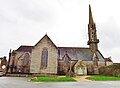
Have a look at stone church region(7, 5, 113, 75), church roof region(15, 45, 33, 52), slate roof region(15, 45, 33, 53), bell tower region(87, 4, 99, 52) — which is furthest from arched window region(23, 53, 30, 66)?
bell tower region(87, 4, 99, 52)

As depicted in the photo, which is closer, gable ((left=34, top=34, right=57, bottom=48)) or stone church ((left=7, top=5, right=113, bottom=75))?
stone church ((left=7, top=5, right=113, bottom=75))

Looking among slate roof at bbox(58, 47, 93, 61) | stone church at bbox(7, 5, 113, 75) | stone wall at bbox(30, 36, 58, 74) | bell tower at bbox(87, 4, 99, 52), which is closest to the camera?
stone wall at bbox(30, 36, 58, 74)

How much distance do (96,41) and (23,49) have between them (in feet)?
79.3

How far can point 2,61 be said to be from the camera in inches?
3132

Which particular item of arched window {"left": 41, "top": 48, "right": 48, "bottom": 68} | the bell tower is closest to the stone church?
arched window {"left": 41, "top": 48, "right": 48, "bottom": 68}

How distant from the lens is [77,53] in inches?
2082

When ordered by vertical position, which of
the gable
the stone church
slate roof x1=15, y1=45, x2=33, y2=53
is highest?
the gable

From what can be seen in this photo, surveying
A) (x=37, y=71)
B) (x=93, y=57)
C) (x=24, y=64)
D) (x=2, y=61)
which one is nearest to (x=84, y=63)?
(x=93, y=57)

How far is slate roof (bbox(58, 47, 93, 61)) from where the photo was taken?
168 feet

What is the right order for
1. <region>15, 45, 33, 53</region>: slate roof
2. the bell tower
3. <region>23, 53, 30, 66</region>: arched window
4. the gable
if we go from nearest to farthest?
the gable, <region>23, 53, 30, 66</region>: arched window, <region>15, 45, 33, 53</region>: slate roof, the bell tower

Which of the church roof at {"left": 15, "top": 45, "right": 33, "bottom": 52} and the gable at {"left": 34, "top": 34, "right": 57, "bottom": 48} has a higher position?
the gable at {"left": 34, "top": 34, "right": 57, "bottom": 48}

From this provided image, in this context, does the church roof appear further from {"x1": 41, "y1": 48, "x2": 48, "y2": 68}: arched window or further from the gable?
{"x1": 41, "y1": 48, "x2": 48, "y2": 68}: arched window

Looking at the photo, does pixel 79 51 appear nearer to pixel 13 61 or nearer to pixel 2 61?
pixel 13 61

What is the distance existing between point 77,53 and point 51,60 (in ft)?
33.8
